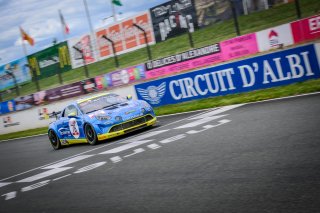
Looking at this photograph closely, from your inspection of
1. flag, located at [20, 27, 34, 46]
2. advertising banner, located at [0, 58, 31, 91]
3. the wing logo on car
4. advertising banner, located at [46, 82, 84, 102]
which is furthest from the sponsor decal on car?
flag, located at [20, 27, 34, 46]

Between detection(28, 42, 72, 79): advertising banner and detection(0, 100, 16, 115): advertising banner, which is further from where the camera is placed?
detection(28, 42, 72, 79): advertising banner

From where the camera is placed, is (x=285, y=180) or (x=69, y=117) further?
(x=69, y=117)

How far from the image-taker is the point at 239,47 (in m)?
21.2

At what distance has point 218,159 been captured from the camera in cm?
652

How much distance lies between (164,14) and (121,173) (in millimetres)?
22472

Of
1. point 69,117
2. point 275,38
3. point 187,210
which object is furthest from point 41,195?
point 275,38

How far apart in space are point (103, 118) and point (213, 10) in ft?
52.1

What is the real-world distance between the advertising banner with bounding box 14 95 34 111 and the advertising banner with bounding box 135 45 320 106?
53.0ft

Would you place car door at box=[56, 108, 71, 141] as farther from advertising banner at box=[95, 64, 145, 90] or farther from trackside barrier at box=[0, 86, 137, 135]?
advertising banner at box=[95, 64, 145, 90]

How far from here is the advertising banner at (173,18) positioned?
26578mm

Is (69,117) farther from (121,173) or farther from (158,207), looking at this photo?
(158,207)

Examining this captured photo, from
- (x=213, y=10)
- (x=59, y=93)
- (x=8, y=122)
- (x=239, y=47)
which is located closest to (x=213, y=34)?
(x=213, y=10)

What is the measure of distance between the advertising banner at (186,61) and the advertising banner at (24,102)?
11735 mm

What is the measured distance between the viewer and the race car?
457 inches
